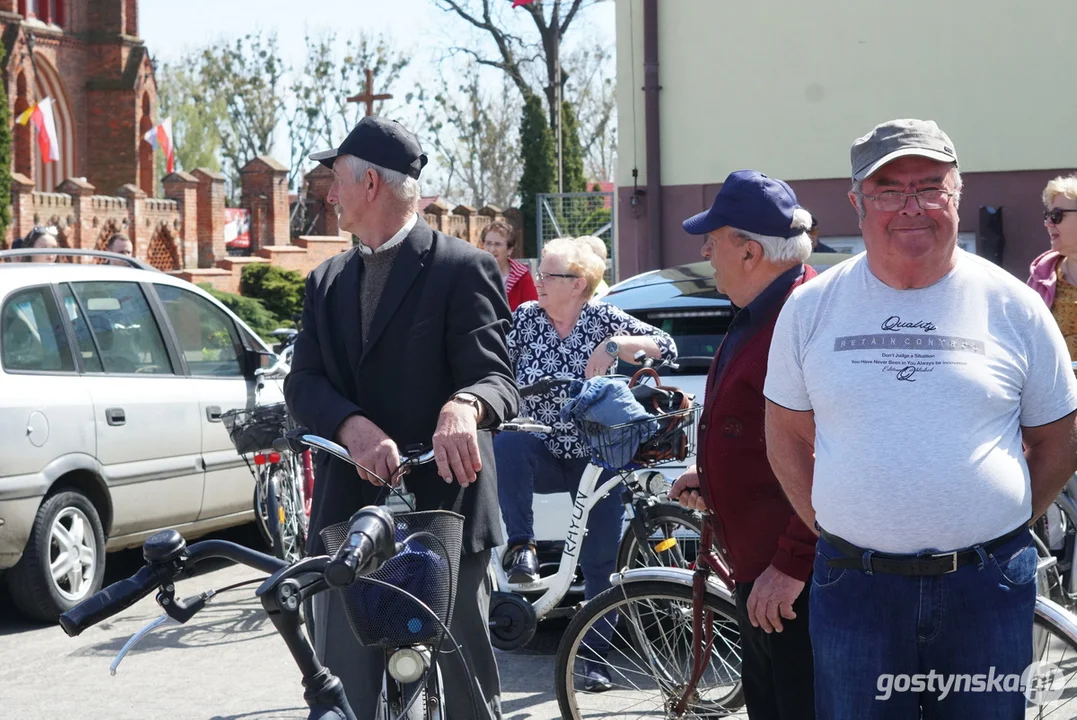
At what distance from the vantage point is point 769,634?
364 cm

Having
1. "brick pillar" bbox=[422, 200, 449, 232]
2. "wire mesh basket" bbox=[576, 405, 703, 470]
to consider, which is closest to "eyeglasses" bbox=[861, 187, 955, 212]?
"wire mesh basket" bbox=[576, 405, 703, 470]

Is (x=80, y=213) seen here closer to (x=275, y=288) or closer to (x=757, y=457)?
(x=275, y=288)

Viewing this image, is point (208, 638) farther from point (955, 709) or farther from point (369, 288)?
point (955, 709)

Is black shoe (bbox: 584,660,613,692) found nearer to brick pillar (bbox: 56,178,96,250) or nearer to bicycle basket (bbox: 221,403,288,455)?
bicycle basket (bbox: 221,403,288,455)

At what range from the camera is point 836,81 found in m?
15.4

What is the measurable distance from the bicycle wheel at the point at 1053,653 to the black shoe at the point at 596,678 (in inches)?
61.8

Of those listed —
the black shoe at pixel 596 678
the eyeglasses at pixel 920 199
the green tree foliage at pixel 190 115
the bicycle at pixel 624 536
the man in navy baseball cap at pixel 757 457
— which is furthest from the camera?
the green tree foliage at pixel 190 115

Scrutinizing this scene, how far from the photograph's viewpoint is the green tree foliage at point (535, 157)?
3893 centimetres

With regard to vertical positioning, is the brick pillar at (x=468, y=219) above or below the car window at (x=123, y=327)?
above

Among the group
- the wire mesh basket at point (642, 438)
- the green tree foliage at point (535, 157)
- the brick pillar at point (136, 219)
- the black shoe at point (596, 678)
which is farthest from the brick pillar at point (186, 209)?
the black shoe at point (596, 678)

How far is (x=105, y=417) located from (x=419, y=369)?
432cm

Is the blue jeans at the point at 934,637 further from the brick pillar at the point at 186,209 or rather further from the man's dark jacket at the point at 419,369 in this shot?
the brick pillar at the point at 186,209

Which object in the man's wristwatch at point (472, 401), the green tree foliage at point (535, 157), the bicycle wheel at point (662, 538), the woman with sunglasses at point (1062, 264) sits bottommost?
the bicycle wheel at point (662, 538)

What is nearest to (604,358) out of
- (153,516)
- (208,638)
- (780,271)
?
(780,271)
